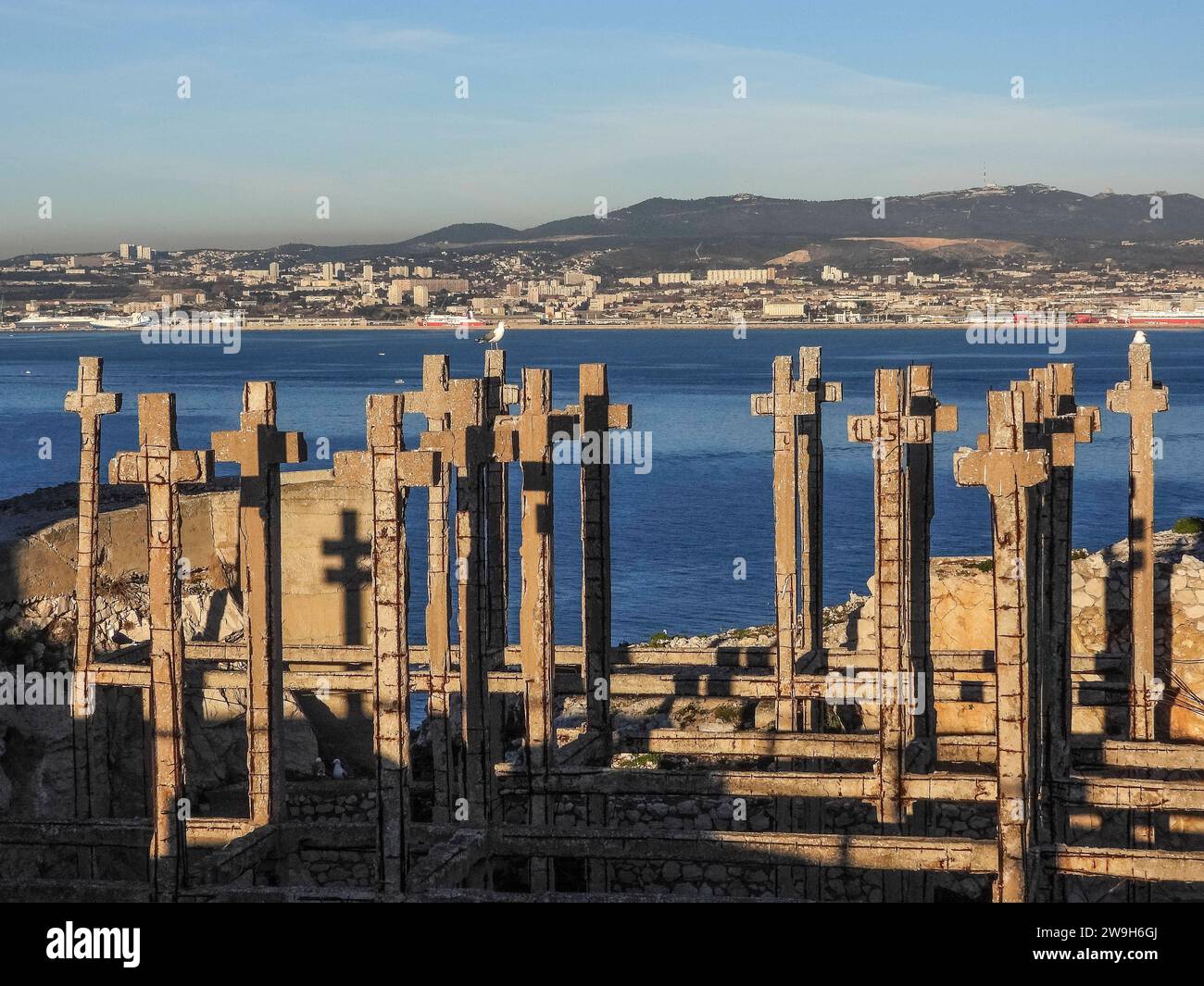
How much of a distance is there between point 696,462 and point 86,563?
68.4 m

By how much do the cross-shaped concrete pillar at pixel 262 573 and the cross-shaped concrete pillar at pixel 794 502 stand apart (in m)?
5.53

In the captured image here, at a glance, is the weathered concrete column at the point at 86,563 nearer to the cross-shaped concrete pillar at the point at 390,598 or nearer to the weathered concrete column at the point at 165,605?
the weathered concrete column at the point at 165,605

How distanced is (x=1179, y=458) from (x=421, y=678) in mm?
69680

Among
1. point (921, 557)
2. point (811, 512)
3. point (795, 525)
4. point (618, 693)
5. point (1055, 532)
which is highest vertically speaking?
point (1055, 532)

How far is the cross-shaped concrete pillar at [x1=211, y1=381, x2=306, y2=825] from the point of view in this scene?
1462 centimetres

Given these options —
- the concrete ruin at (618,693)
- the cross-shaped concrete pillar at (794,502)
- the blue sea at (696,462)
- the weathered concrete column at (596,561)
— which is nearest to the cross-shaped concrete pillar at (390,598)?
the concrete ruin at (618,693)

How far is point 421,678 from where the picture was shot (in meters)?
18.1

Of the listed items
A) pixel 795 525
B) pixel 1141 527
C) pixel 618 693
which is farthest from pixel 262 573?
pixel 1141 527

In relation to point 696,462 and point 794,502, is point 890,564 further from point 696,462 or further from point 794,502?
point 696,462

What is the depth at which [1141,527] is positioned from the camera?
735 inches

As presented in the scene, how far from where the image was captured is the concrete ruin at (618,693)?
13430 mm

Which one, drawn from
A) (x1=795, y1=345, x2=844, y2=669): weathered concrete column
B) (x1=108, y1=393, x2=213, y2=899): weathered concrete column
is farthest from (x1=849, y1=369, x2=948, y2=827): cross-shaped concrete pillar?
(x1=108, y1=393, x2=213, y2=899): weathered concrete column
